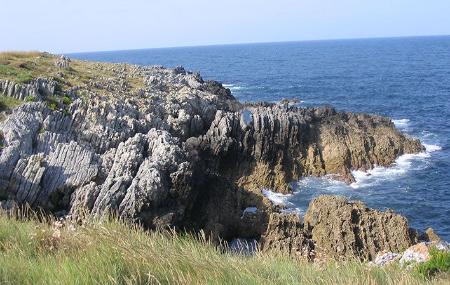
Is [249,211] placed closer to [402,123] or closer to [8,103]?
[8,103]

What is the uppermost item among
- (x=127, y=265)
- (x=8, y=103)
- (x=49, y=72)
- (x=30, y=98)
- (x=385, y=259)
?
(x=49, y=72)

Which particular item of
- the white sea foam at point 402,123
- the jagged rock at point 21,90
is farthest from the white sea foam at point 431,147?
the jagged rock at point 21,90

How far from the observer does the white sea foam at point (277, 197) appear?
31597 millimetres

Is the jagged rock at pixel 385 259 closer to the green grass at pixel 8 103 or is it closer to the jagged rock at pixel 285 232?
the jagged rock at pixel 285 232

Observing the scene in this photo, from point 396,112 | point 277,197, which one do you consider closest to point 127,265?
point 277,197

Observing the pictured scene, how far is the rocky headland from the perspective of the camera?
20547mm

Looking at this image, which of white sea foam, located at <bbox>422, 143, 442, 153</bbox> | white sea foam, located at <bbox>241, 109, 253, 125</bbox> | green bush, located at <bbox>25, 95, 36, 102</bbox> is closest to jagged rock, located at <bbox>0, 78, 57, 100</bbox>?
green bush, located at <bbox>25, 95, 36, 102</bbox>

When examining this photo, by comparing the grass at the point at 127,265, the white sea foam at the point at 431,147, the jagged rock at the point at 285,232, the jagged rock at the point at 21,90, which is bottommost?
the white sea foam at the point at 431,147

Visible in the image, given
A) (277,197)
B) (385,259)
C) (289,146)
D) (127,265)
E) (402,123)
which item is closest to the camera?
(127,265)

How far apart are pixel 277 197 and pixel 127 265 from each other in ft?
88.6

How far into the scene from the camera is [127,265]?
6316 mm

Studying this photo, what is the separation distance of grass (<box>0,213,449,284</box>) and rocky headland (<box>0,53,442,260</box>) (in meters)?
2.04

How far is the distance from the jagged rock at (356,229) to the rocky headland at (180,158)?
0.05 meters

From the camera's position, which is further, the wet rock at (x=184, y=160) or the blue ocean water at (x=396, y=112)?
the blue ocean water at (x=396, y=112)
